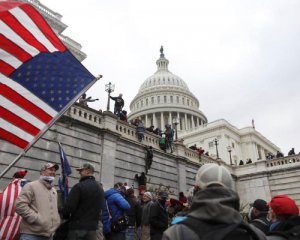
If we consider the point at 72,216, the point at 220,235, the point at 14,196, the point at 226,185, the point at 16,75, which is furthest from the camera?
the point at 14,196

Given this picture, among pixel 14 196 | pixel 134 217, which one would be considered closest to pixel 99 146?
pixel 134 217

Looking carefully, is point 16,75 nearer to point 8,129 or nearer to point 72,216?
point 8,129

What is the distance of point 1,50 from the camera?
5.75 meters

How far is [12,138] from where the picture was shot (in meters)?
5.76

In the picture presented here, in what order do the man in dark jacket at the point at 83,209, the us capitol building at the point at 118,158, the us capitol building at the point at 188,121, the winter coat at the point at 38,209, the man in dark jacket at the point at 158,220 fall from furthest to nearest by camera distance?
the us capitol building at the point at 188,121 < the us capitol building at the point at 118,158 < the man in dark jacket at the point at 158,220 < the man in dark jacket at the point at 83,209 < the winter coat at the point at 38,209

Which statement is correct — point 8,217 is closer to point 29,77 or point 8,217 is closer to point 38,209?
point 38,209

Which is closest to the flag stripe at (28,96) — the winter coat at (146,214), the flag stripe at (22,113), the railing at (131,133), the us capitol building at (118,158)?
the flag stripe at (22,113)

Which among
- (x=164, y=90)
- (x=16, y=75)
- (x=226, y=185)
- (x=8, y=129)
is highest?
(x=164, y=90)

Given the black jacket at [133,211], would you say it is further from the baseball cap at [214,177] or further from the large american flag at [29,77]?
the baseball cap at [214,177]

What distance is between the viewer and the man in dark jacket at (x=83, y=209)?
5.41m

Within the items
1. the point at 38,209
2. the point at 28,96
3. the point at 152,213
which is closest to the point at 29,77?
the point at 28,96

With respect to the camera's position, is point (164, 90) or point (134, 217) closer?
point (134, 217)

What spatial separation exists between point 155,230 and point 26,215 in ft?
10.8

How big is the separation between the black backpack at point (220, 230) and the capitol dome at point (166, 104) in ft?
249
